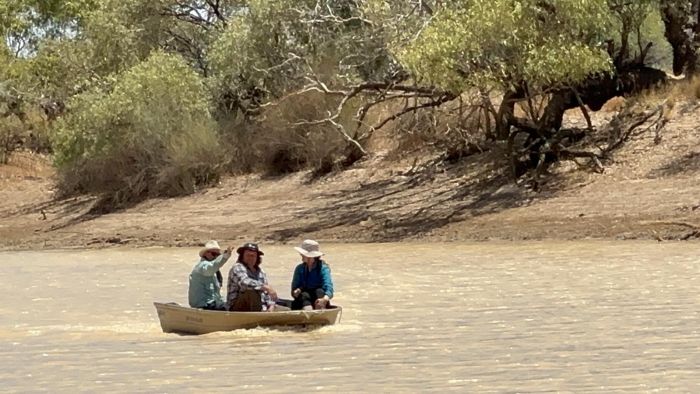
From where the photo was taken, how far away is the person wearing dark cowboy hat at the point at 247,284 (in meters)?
14.0

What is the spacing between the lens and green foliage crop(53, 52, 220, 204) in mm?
31500

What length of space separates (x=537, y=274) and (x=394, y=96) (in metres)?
8.47

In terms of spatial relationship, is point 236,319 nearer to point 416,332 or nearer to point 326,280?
point 326,280

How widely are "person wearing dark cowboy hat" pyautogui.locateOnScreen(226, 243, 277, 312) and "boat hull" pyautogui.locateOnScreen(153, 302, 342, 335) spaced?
0.93 feet

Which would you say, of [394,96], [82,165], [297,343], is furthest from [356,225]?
[297,343]

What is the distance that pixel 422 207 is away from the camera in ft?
86.5

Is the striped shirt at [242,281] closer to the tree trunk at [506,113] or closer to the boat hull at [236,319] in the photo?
the boat hull at [236,319]

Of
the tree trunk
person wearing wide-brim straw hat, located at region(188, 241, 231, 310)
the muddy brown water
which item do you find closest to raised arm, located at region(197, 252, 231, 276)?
person wearing wide-brim straw hat, located at region(188, 241, 231, 310)

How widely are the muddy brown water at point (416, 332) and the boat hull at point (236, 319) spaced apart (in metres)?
0.11

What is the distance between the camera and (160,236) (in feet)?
90.3

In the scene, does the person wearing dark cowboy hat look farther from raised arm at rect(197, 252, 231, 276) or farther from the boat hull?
the boat hull

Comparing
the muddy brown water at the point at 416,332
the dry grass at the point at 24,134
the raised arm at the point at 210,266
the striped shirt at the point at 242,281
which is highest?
the dry grass at the point at 24,134

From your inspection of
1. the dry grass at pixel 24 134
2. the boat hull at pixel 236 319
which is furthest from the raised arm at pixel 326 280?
the dry grass at pixel 24 134

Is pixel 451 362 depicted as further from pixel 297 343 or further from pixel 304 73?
pixel 304 73
